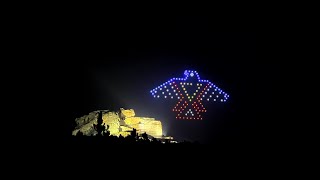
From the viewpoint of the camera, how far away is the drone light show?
14.4 metres

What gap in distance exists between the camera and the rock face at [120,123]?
1209 centimetres

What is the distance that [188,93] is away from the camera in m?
14.4

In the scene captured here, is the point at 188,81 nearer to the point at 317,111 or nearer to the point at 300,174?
the point at 317,111

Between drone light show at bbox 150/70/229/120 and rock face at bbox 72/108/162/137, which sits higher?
drone light show at bbox 150/70/229/120

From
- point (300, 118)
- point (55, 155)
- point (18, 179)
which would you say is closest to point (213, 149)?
point (55, 155)

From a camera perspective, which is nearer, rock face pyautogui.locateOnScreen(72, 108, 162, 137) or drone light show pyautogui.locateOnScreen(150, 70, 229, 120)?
rock face pyautogui.locateOnScreen(72, 108, 162, 137)

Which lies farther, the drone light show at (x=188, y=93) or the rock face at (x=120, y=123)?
the drone light show at (x=188, y=93)

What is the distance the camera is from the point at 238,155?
215 inches

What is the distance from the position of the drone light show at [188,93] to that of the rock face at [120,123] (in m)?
1.56

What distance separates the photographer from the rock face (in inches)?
476

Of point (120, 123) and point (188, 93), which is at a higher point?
point (188, 93)

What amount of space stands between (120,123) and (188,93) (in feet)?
11.4

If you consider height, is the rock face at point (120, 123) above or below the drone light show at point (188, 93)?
below

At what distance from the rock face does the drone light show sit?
1559 mm
